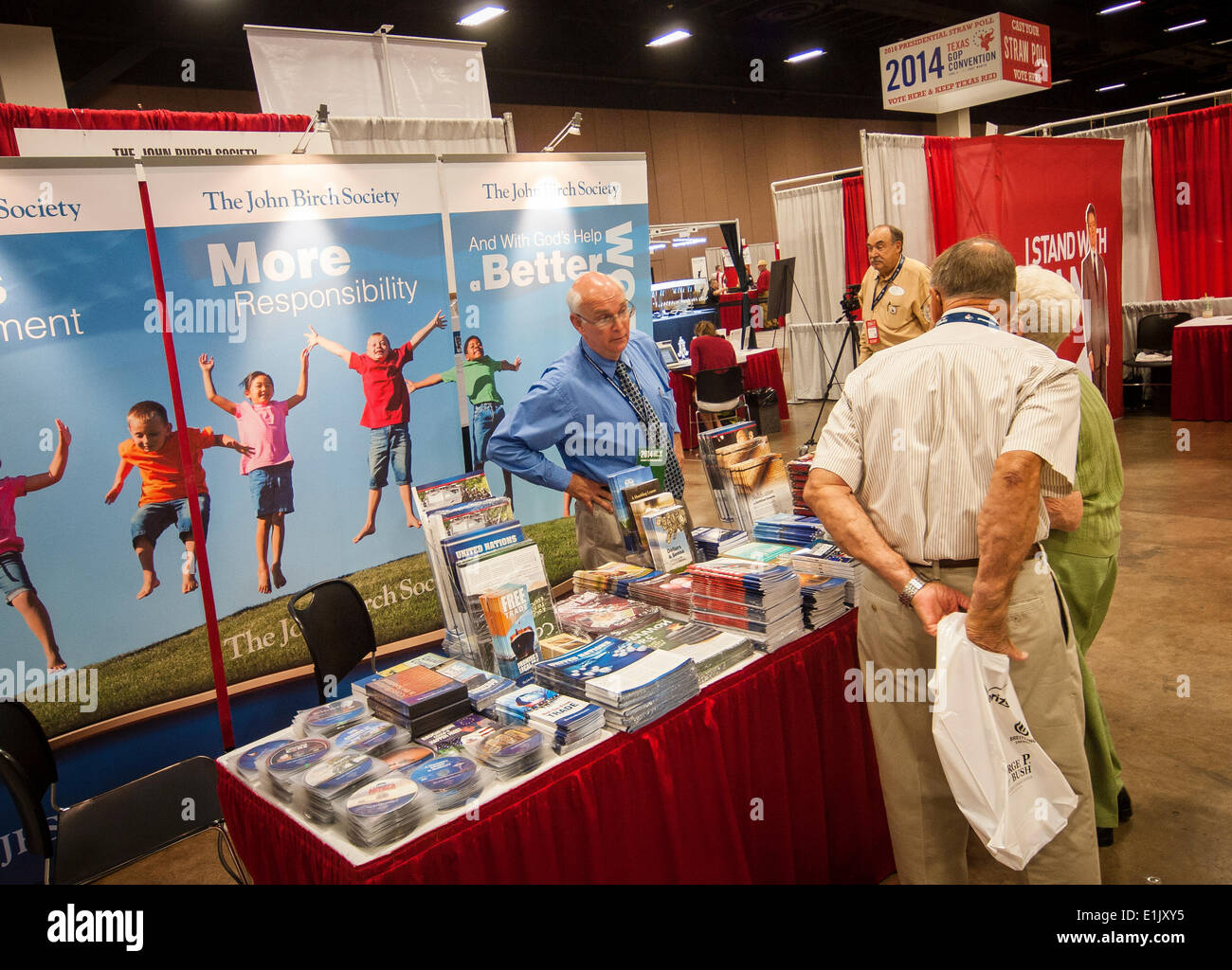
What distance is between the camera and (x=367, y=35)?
4422 millimetres

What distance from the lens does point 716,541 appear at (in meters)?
2.71

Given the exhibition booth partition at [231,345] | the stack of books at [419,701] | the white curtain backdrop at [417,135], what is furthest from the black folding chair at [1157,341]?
the stack of books at [419,701]

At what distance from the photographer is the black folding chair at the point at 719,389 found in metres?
8.25

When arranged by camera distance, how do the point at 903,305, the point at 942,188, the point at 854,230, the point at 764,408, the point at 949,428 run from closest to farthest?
the point at 949,428
the point at 903,305
the point at 942,188
the point at 764,408
the point at 854,230

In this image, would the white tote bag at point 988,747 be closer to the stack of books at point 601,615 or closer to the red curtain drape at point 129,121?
the stack of books at point 601,615

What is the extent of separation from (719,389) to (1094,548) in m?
6.07

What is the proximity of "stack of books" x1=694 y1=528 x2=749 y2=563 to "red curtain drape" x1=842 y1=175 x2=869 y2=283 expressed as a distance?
7832 millimetres

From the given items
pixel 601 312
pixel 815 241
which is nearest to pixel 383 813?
pixel 601 312

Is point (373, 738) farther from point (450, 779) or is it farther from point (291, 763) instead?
point (450, 779)

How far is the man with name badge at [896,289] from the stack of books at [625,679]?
438cm

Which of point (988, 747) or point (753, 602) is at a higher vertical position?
point (753, 602)
